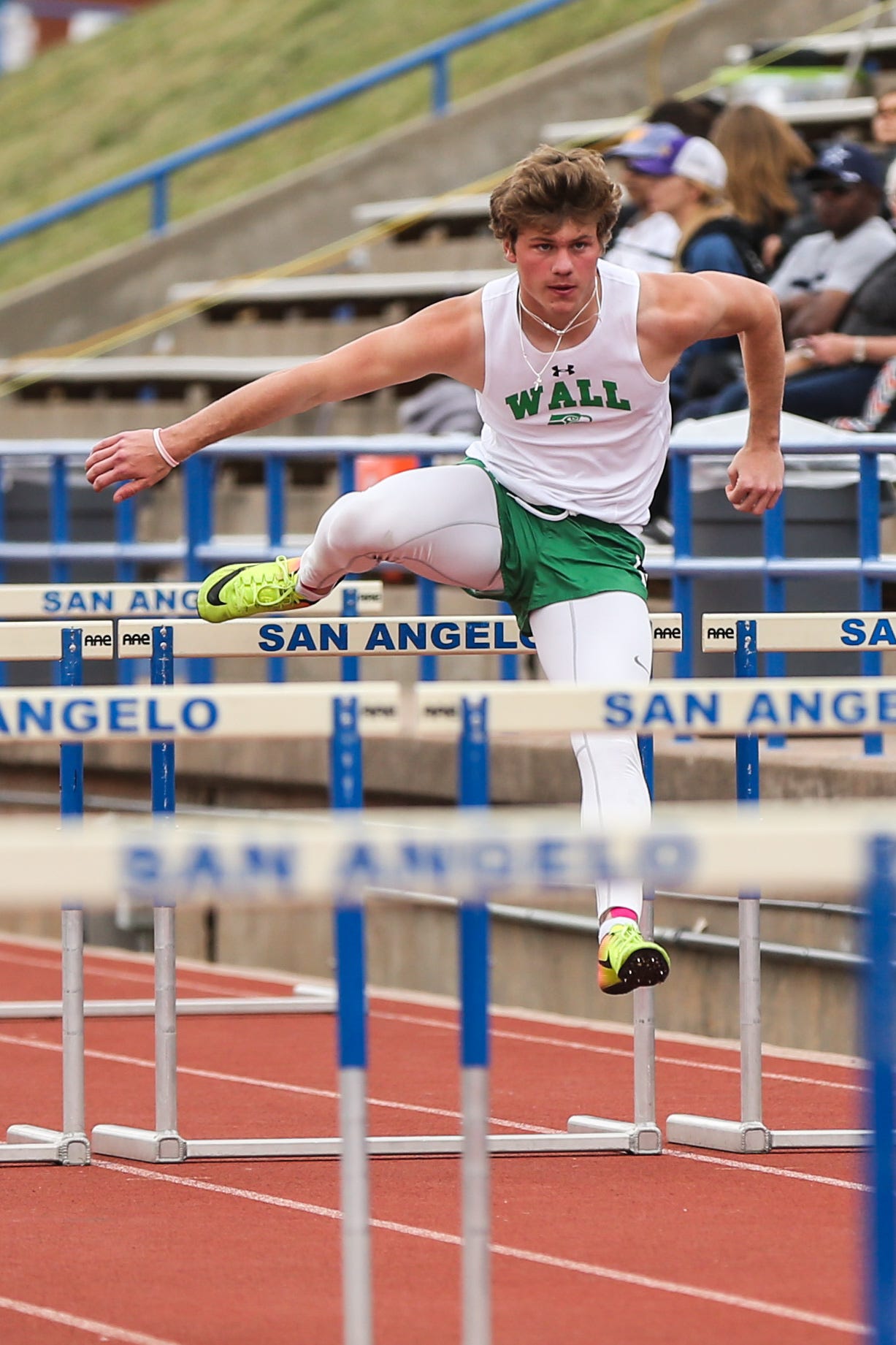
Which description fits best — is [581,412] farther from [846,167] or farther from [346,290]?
[346,290]

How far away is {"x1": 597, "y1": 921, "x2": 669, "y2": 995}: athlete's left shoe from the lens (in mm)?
4793

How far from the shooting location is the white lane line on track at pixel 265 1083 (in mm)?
6688

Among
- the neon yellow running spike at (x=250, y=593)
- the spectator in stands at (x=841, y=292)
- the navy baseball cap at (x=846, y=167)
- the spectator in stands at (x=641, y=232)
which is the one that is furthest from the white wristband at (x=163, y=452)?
the spectator in stands at (x=641, y=232)

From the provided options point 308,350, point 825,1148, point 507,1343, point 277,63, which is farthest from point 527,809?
point 277,63

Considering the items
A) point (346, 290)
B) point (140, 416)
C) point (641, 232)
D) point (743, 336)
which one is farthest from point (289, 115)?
point (743, 336)

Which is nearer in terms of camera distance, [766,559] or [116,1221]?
[116,1221]

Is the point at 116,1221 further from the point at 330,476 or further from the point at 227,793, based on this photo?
the point at 330,476

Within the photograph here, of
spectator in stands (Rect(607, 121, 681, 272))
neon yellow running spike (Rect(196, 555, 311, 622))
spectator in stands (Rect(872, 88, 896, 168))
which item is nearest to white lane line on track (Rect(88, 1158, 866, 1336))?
neon yellow running spike (Rect(196, 555, 311, 622))

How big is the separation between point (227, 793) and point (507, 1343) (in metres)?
6.02

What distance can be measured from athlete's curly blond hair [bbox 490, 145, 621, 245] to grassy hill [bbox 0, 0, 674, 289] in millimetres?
13628

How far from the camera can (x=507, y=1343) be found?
445cm

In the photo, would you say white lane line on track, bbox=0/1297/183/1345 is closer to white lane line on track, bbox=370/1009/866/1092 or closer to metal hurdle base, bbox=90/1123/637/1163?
metal hurdle base, bbox=90/1123/637/1163

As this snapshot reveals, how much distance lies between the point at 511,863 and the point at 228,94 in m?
19.1

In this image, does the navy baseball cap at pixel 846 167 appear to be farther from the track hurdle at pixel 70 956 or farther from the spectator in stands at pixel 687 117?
the track hurdle at pixel 70 956
